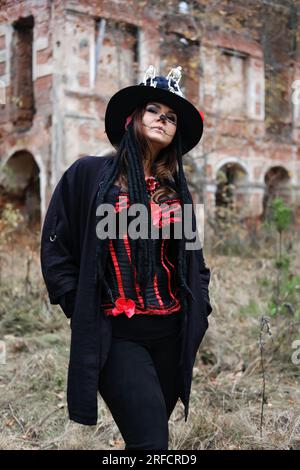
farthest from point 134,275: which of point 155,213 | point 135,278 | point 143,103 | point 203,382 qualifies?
point 203,382

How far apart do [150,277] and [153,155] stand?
613mm

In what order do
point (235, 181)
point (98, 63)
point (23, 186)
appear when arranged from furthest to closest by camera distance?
point (235, 181) → point (23, 186) → point (98, 63)

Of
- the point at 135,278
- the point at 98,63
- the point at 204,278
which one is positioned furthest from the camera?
the point at 98,63

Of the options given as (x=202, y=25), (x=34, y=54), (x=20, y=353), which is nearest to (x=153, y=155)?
(x=20, y=353)

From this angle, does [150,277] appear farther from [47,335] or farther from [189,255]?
[47,335]

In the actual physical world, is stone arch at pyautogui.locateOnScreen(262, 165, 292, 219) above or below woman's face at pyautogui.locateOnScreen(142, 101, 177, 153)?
above

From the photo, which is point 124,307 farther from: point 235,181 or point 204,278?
point 235,181

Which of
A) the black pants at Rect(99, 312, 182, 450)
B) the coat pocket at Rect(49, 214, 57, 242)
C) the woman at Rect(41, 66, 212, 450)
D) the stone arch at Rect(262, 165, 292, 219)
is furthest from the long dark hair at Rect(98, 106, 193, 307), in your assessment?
the stone arch at Rect(262, 165, 292, 219)

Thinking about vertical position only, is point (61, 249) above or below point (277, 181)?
below

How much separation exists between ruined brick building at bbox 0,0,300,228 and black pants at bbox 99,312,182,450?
8543mm

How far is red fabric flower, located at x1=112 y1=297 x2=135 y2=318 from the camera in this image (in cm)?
260

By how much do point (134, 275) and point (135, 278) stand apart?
1 centimetres

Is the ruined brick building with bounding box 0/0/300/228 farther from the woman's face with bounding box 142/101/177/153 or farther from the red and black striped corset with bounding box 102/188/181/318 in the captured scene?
the red and black striped corset with bounding box 102/188/181/318

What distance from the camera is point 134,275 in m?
2.65
